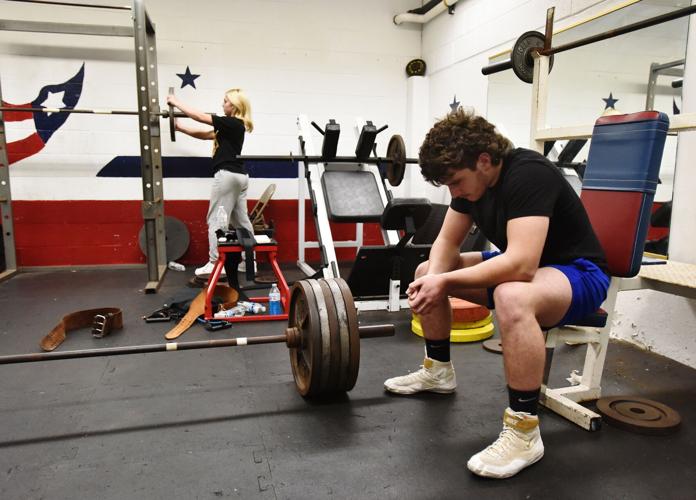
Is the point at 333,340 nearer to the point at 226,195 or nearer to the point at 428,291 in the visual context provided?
the point at 428,291

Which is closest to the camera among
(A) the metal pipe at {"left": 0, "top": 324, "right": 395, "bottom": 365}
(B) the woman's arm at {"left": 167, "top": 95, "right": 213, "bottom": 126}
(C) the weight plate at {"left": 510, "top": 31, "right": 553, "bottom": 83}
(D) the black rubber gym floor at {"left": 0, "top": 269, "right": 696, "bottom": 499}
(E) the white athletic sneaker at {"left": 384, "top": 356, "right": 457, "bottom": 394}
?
(D) the black rubber gym floor at {"left": 0, "top": 269, "right": 696, "bottom": 499}

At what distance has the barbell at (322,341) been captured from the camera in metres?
1.61

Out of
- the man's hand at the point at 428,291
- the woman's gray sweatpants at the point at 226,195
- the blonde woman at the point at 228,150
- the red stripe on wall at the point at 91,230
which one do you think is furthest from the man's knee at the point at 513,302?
the red stripe on wall at the point at 91,230

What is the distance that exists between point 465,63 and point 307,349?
3.17 metres

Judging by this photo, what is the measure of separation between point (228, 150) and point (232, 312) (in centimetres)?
Result: 131

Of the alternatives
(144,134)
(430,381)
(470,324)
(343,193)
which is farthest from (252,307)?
(144,134)

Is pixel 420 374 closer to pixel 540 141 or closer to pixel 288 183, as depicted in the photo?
→ pixel 540 141

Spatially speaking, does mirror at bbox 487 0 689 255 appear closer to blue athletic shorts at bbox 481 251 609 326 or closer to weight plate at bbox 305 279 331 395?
blue athletic shorts at bbox 481 251 609 326

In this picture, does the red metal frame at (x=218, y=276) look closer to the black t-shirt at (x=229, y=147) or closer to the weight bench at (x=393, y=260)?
the weight bench at (x=393, y=260)

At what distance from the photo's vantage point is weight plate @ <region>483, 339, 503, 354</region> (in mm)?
2264

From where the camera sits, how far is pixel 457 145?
4.46ft

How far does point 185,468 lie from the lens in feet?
4.44

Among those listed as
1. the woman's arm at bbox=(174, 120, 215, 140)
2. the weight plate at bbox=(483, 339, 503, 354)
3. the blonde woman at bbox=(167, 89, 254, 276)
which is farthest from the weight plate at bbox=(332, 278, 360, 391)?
the woman's arm at bbox=(174, 120, 215, 140)

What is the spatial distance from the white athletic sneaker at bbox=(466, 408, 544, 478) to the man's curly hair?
0.70 meters
